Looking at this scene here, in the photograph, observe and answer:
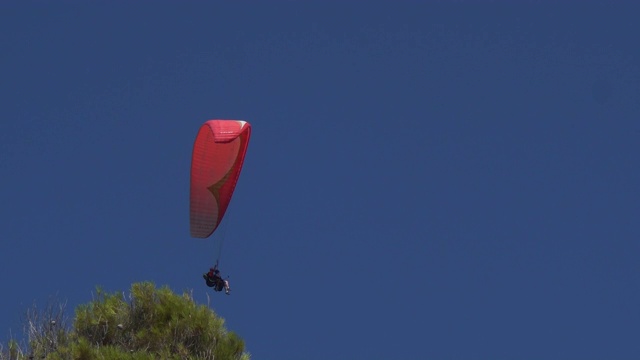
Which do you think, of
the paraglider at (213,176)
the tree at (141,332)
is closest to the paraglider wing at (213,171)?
the paraglider at (213,176)

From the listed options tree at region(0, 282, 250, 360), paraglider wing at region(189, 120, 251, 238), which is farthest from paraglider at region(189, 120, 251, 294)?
tree at region(0, 282, 250, 360)

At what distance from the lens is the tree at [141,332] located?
2223 cm

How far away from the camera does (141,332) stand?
2306 centimetres

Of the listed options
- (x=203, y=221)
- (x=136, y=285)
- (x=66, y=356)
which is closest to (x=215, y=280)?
(x=203, y=221)

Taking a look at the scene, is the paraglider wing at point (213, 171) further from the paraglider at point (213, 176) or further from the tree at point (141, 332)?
the tree at point (141, 332)

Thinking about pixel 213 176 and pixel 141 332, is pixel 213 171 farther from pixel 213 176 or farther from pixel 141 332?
pixel 141 332

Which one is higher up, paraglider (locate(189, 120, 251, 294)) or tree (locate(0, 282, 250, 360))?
paraglider (locate(189, 120, 251, 294))

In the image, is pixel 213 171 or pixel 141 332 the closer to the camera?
pixel 141 332

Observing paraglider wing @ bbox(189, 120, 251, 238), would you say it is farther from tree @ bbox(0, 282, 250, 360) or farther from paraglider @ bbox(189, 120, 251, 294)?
tree @ bbox(0, 282, 250, 360)

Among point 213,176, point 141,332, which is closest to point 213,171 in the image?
point 213,176

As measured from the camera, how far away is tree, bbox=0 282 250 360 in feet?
72.9

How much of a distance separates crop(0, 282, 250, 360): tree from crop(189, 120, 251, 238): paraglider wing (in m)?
6.03

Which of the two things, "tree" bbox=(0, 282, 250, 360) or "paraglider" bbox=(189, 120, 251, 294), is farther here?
"paraglider" bbox=(189, 120, 251, 294)

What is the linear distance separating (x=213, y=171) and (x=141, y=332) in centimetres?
725
